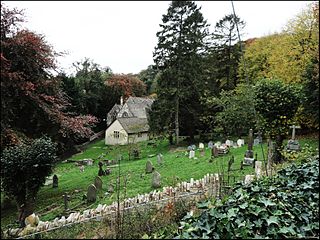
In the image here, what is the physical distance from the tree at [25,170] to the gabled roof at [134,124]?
10.7ft

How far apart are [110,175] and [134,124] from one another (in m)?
2.39

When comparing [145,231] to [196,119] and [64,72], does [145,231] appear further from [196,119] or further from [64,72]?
[196,119]

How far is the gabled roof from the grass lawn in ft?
2.25

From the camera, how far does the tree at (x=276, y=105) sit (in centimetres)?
887

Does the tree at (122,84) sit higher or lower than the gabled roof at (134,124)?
higher

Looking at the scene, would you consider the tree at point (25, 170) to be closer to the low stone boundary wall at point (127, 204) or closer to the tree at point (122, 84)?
the low stone boundary wall at point (127, 204)

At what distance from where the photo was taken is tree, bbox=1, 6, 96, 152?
534 cm

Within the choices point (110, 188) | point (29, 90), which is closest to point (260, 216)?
point (110, 188)

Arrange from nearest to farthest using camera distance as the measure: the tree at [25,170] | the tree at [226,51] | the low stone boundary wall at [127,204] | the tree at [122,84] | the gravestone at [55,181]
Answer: the low stone boundary wall at [127,204] → the tree at [25,170] → the gravestone at [55,181] → the tree at [122,84] → the tree at [226,51]

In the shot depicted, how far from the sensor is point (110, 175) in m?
8.06

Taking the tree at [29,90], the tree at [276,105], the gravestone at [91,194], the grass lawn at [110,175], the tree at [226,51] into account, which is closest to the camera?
the grass lawn at [110,175]

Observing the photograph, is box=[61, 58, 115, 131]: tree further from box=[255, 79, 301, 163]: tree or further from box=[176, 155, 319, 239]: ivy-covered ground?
box=[255, 79, 301, 163]: tree

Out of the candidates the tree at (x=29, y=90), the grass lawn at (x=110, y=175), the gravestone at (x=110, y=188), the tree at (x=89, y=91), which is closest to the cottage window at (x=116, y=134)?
the grass lawn at (x=110, y=175)

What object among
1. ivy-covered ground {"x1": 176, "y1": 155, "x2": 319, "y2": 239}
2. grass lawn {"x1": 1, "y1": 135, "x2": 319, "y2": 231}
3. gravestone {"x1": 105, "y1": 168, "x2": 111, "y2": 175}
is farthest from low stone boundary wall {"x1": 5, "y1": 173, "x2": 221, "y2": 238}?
gravestone {"x1": 105, "y1": 168, "x2": 111, "y2": 175}
